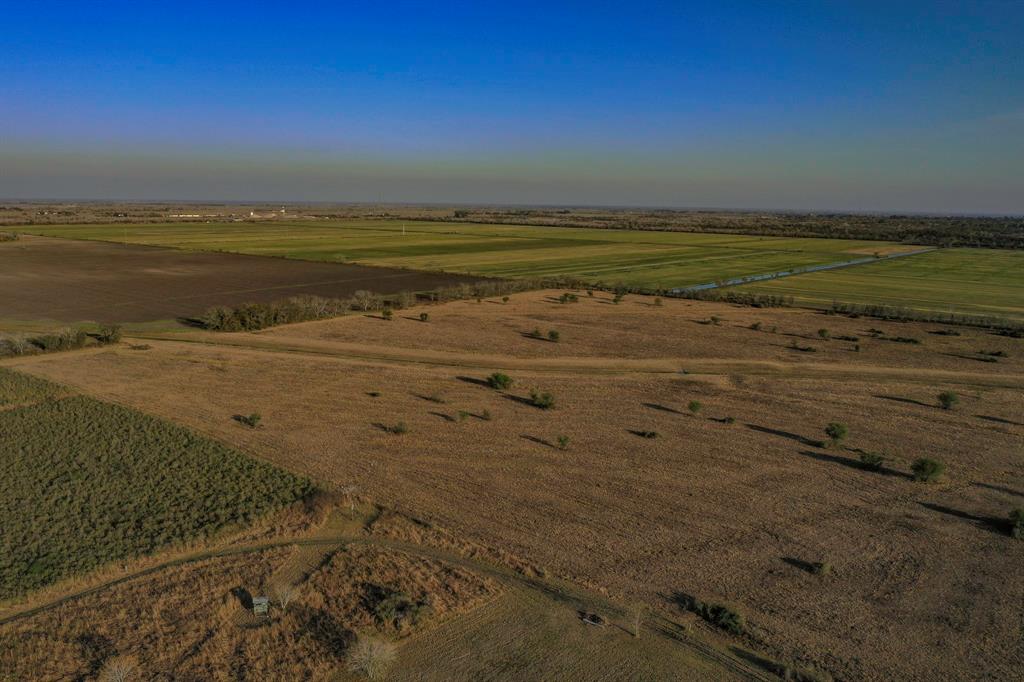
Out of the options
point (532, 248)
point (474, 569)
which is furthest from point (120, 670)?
point (532, 248)

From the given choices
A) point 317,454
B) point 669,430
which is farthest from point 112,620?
point 669,430

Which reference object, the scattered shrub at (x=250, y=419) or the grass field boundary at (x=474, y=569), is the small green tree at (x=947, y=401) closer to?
the grass field boundary at (x=474, y=569)

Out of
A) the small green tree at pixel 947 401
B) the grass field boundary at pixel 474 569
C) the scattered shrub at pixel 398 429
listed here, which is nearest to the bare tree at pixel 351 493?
the grass field boundary at pixel 474 569

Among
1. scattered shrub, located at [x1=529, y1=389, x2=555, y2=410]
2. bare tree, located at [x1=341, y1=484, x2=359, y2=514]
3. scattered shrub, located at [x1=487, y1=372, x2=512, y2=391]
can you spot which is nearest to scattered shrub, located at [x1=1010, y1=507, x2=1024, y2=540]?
scattered shrub, located at [x1=529, y1=389, x2=555, y2=410]

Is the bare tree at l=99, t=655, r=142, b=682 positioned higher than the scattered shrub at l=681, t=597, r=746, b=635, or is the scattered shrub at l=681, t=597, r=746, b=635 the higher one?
the scattered shrub at l=681, t=597, r=746, b=635

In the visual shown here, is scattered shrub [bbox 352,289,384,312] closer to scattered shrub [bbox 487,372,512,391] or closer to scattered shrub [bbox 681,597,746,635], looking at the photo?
scattered shrub [bbox 487,372,512,391]
